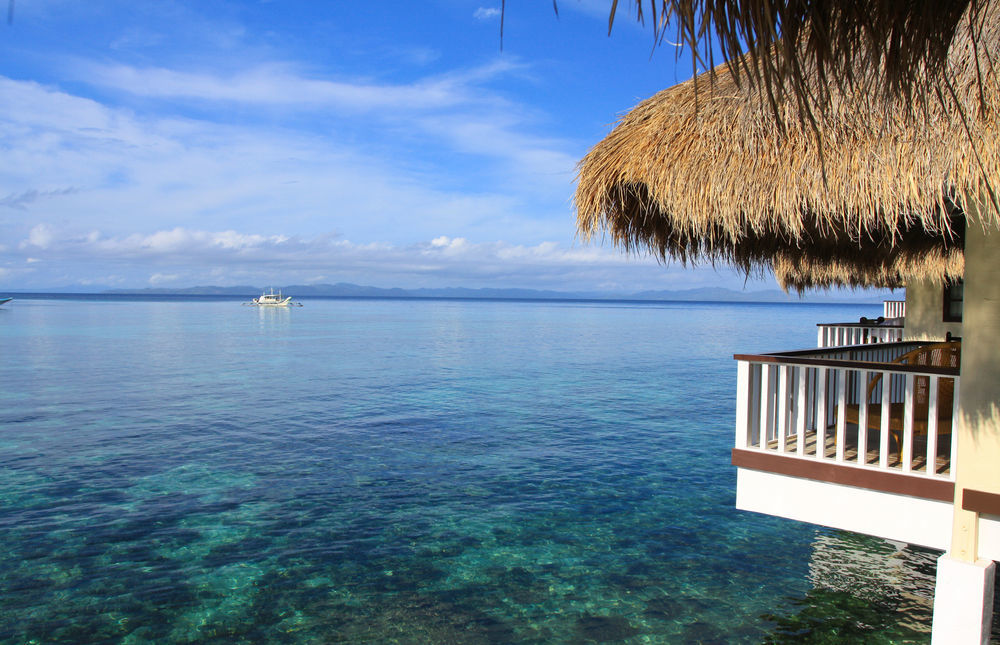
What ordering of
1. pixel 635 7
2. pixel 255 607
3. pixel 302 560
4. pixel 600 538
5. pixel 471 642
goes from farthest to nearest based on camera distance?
pixel 600 538, pixel 302 560, pixel 255 607, pixel 471 642, pixel 635 7

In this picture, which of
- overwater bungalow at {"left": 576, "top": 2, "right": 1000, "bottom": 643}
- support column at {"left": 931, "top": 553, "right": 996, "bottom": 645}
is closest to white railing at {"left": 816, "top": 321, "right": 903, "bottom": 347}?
overwater bungalow at {"left": 576, "top": 2, "right": 1000, "bottom": 643}

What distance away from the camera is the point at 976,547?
391cm

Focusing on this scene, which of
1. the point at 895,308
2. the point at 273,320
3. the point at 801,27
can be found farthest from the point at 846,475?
the point at 273,320

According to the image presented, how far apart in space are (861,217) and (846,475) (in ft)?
5.88

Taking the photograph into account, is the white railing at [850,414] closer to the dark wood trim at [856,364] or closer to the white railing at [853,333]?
the dark wood trim at [856,364]

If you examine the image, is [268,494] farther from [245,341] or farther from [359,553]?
[245,341]

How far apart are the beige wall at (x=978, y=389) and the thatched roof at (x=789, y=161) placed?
0.26 metres

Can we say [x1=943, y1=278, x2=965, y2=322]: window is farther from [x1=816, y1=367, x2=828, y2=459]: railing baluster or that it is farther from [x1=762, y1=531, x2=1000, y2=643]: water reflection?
[x1=816, y1=367, x2=828, y2=459]: railing baluster

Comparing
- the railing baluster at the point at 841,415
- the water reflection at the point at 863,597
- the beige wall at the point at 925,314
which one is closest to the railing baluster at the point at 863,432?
the railing baluster at the point at 841,415

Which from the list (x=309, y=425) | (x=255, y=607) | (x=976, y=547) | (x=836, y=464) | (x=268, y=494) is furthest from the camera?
(x=309, y=425)

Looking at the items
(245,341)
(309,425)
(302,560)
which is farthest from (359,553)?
(245,341)

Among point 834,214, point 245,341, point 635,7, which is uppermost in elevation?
point 635,7

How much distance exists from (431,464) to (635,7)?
8.80 metres

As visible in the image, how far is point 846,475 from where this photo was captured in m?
4.48
